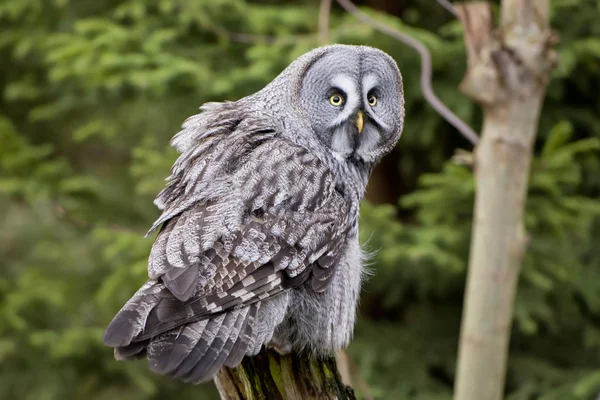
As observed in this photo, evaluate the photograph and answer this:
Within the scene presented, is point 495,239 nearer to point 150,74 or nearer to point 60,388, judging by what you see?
point 150,74

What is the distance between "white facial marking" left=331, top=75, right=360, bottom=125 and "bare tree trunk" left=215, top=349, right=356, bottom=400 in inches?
38.7

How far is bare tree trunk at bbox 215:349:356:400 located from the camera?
9.94 ft

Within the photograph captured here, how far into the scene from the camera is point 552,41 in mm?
4293

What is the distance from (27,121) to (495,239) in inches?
192

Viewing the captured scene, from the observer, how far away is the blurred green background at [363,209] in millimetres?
5465

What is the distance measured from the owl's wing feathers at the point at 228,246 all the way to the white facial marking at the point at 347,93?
25 centimetres

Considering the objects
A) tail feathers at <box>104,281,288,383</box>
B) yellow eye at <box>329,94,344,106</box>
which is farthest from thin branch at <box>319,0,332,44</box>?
tail feathers at <box>104,281,288,383</box>

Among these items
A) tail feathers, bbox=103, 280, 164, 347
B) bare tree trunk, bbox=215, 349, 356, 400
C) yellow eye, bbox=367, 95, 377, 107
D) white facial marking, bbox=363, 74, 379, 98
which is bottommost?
bare tree trunk, bbox=215, 349, 356, 400

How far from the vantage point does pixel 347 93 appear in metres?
3.57

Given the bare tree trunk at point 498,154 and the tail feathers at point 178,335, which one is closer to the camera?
the tail feathers at point 178,335

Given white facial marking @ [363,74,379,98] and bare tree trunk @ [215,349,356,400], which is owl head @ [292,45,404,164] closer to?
white facial marking @ [363,74,379,98]

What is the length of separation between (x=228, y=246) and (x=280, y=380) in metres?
0.53

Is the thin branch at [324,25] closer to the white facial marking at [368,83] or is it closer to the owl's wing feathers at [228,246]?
the white facial marking at [368,83]

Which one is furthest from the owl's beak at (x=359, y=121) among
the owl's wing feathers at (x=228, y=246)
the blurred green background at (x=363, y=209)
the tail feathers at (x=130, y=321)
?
the blurred green background at (x=363, y=209)
